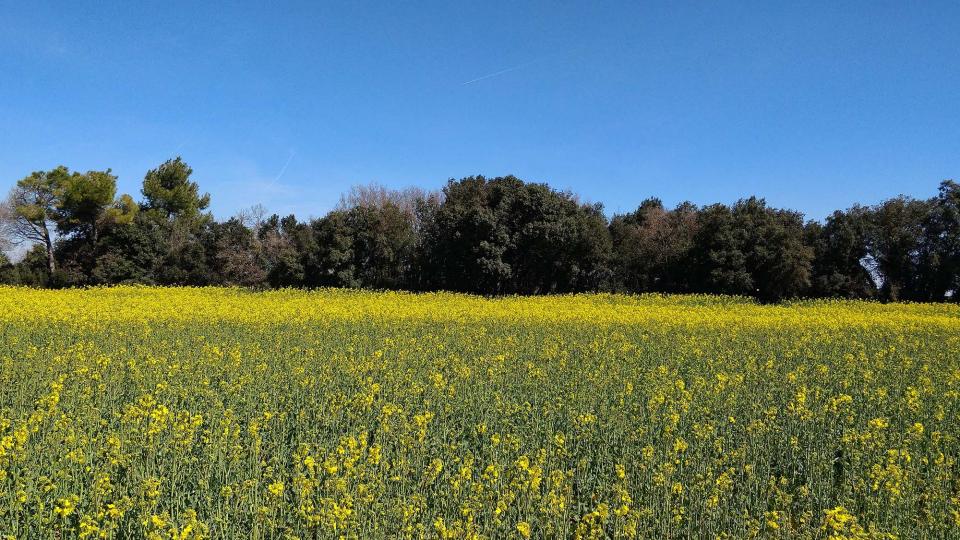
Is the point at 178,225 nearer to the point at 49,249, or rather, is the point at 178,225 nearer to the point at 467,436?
the point at 49,249

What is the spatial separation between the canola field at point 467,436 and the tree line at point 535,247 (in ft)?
68.3

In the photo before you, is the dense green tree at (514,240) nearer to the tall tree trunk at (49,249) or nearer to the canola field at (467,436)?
the canola field at (467,436)

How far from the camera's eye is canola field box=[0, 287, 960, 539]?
4.50m

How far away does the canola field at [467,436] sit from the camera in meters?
4.50

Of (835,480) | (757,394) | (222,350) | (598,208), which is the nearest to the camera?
(835,480)

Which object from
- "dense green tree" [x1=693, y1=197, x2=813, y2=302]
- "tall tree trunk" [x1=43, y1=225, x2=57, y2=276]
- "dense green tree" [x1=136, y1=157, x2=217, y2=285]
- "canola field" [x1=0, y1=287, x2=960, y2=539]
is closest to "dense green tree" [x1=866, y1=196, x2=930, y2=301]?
"dense green tree" [x1=693, y1=197, x2=813, y2=302]

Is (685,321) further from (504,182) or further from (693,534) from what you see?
(504,182)

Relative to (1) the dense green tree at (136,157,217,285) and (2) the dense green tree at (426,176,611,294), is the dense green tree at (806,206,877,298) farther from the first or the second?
(1) the dense green tree at (136,157,217,285)

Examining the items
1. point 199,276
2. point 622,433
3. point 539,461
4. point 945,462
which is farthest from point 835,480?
point 199,276

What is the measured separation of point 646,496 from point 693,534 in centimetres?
58

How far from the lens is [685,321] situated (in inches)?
778

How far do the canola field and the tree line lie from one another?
20830mm

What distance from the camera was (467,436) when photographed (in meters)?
7.09

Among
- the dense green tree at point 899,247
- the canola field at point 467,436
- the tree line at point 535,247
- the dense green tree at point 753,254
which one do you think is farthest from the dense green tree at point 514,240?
the canola field at point 467,436
